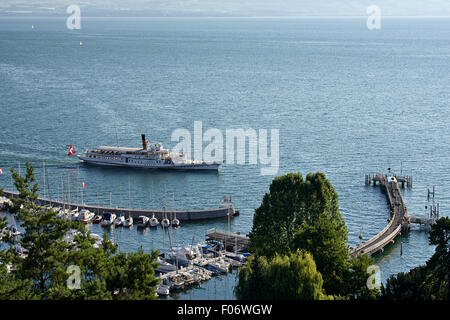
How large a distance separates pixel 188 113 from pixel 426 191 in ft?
165

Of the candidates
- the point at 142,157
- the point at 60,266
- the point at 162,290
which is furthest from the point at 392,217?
the point at 60,266

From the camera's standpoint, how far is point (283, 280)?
3631 centimetres

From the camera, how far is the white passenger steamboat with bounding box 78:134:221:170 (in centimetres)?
8562

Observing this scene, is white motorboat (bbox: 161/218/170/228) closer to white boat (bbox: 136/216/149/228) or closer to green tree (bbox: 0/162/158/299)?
white boat (bbox: 136/216/149/228)

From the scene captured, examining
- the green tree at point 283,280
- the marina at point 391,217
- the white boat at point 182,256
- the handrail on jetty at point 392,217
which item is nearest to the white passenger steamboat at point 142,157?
the marina at point 391,217

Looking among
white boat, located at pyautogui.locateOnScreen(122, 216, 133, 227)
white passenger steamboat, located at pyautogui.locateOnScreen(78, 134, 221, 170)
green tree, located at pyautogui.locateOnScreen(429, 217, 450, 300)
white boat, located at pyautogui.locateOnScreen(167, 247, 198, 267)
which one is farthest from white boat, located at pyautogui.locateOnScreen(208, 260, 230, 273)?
white passenger steamboat, located at pyautogui.locateOnScreen(78, 134, 221, 170)

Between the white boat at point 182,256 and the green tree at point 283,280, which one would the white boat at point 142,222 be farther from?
the green tree at point 283,280

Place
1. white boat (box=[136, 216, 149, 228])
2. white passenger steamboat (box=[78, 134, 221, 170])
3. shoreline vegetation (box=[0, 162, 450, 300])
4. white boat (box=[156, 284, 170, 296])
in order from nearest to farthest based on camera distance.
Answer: shoreline vegetation (box=[0, 162, 450, 300]) → white boat (box=[156, 284, 170, 296]) → white boat (box=[136, 216, 149, 228]) → white passenger steamboat (box=[78, 134, 221, 170])

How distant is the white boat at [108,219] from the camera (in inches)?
2559

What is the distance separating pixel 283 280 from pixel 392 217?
31.2 m

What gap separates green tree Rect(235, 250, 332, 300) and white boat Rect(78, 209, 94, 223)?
30.9 metres

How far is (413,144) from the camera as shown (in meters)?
93.4

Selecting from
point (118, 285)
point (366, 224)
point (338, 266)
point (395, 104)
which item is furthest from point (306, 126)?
point (118, 285)

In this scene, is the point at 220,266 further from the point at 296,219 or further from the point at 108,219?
the point at 108,219
